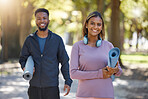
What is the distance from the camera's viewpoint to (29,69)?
3898 mm

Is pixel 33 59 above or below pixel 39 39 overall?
below

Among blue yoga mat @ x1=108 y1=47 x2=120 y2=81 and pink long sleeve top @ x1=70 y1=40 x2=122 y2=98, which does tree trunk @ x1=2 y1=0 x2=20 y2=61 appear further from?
blue yoga mat @ x1=108 y1=47 x2=120 y2=81

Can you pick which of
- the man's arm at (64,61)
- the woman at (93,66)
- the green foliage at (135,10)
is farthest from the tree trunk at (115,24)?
the woman at (93,66)

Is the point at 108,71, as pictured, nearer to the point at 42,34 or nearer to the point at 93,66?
the point at 93,66

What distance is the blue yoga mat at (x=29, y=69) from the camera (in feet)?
12.5

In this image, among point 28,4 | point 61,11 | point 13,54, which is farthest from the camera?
point 61,11

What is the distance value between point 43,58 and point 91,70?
1.10m

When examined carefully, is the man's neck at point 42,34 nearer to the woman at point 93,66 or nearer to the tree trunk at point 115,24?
the woman at point 93,66

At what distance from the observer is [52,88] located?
428 centimetres

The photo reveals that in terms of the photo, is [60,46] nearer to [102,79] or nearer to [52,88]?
[52,88]

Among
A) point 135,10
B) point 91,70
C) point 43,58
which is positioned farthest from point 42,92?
point 135,10

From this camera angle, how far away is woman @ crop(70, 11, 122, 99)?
129 inches

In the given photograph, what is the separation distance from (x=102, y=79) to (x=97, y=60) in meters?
0.22

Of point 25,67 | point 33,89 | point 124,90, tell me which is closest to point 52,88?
point 33,89
